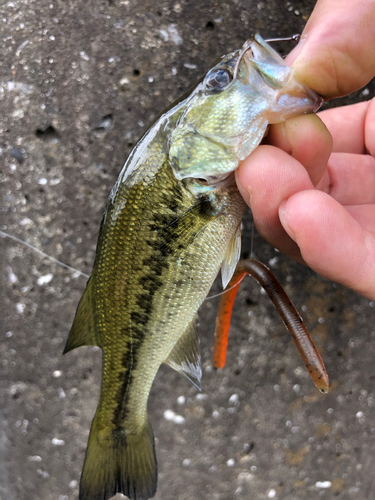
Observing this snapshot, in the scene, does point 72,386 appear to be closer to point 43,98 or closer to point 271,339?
point 271,339

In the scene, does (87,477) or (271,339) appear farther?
(271,339)

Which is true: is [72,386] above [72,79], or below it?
below

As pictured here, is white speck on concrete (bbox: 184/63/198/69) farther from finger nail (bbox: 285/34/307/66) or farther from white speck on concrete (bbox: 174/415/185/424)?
white speck on concrete (bbox: 174/415/185/424)

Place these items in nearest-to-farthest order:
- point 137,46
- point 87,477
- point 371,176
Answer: point 87,477
point 371,176
point 137,46

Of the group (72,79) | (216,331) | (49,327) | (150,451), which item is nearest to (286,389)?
(216,331)

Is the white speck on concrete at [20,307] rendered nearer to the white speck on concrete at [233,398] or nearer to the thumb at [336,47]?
the white speck on concrete at [233,398]

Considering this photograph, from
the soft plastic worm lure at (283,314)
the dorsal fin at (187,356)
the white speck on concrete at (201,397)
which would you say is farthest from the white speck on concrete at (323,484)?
the dorsal fin at (187,356)

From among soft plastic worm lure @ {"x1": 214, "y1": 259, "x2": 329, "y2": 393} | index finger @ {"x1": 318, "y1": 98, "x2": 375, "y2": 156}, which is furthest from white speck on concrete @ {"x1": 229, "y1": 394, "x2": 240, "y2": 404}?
index finger @ {"x1": 318, "y1": 98, "x2": 375, "y2": 156}
